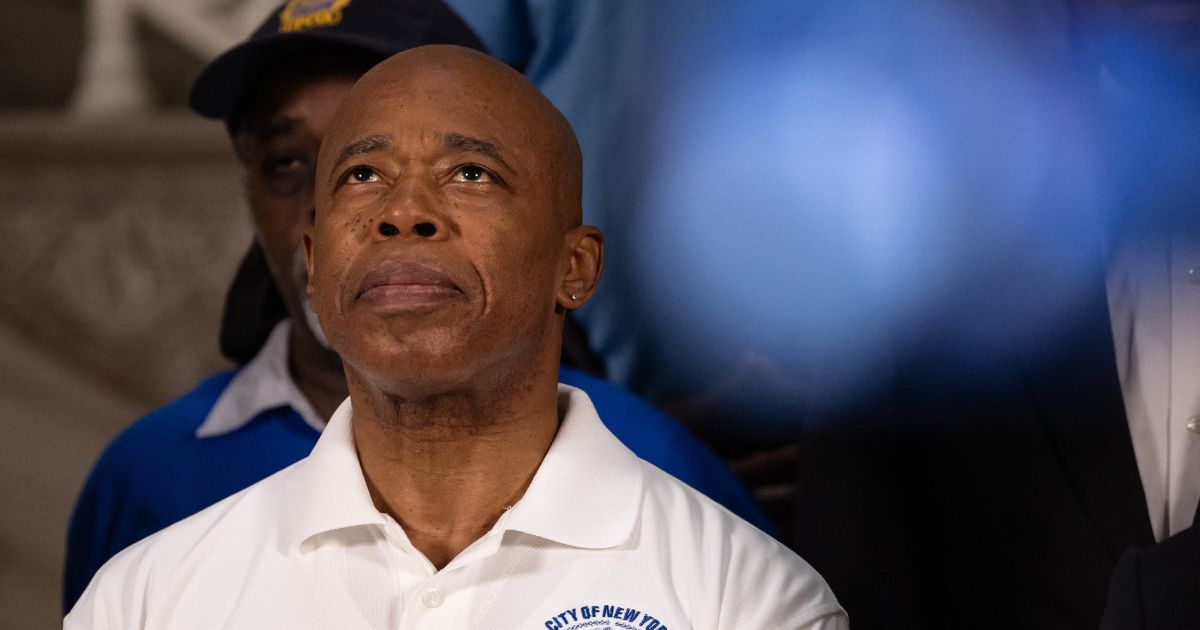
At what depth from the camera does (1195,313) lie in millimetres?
1616

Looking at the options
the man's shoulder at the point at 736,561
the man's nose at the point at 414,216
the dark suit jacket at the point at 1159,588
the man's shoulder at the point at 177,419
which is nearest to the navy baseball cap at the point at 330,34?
the man's shoulder at the point at 177,419

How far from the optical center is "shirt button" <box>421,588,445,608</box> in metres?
1.28

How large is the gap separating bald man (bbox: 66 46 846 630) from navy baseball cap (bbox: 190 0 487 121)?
38cm

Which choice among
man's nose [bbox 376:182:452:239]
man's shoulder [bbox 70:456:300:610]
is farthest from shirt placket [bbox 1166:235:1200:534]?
man's shoulder [bbox 70:456:300:610]

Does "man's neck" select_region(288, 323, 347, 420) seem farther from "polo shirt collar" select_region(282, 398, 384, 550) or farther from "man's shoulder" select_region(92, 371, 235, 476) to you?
"polo shirt collar" select_region(282, 398, 384, 550)

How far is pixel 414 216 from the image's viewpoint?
1.29 meters

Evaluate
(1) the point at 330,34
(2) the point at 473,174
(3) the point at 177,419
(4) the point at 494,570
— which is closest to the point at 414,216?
(2) the point at 473,174

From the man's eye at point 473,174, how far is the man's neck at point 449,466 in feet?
0.65

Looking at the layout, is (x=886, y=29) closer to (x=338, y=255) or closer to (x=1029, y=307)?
(x=1029, y=307)

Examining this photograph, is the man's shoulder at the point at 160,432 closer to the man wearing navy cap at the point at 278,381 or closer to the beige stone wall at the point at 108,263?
the man wearing navy cap at the point at 278,381

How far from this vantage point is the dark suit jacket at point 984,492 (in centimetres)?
157

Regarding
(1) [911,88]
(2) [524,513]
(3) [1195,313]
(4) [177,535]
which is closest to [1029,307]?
(3) [1195,313]

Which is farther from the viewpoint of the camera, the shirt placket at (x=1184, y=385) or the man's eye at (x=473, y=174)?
the shirt placket at (x=1184, y=385)

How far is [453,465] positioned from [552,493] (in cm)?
10
